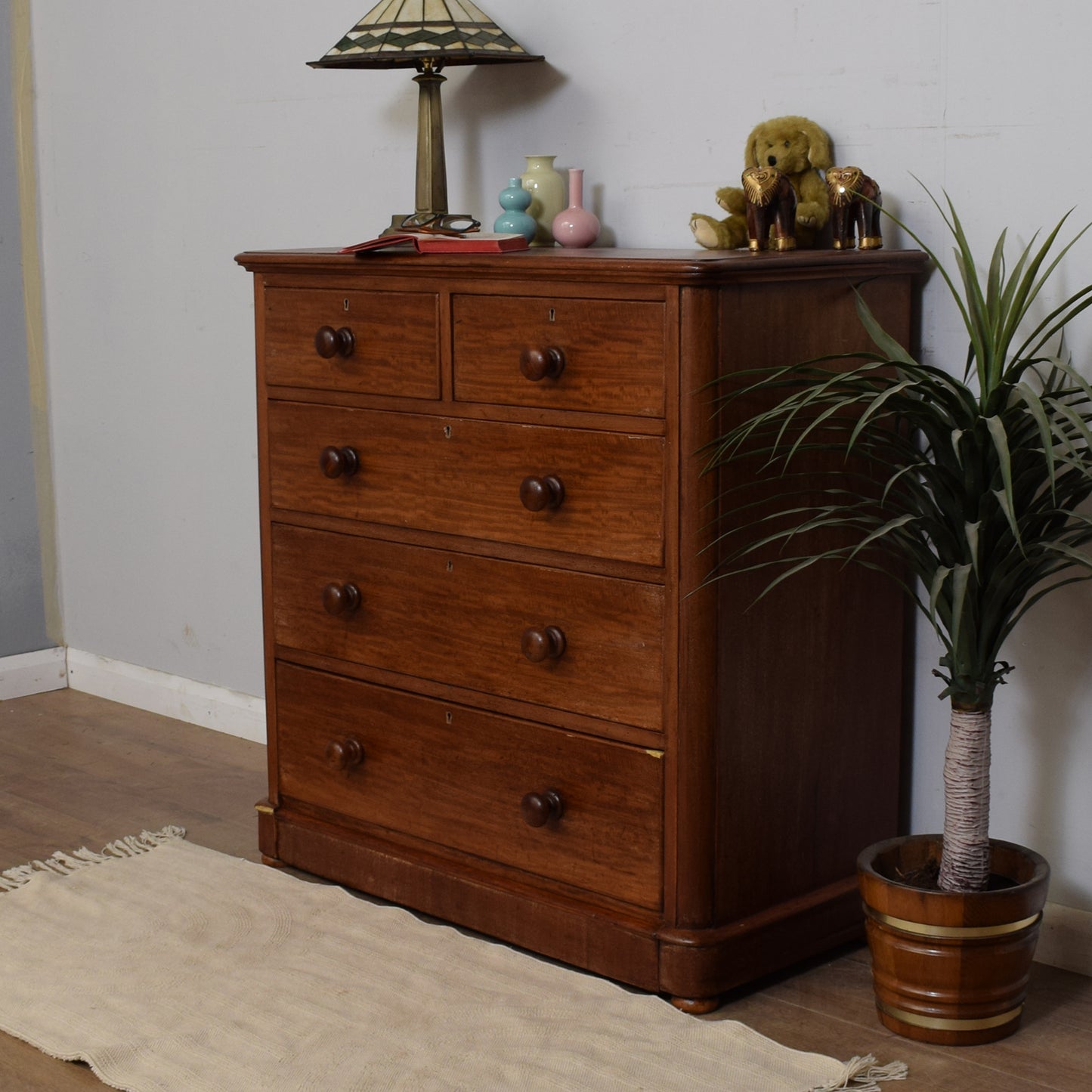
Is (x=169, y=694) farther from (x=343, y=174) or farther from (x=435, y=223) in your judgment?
(x=435, y=223)

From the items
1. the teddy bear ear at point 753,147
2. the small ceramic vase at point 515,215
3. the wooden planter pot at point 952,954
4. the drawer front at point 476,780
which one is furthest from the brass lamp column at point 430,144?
the wooden planter pot at point 952,954

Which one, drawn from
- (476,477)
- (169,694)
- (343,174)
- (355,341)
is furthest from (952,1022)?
(169,694)

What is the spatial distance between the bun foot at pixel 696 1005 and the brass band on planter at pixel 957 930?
0.93 ft

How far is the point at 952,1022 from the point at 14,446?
2.73 meters

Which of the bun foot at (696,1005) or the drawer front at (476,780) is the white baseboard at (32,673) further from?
the bun foot at (696,1005)

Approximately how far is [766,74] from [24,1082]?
1.83 m

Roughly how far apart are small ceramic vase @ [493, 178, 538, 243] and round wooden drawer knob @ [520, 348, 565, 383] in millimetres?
482

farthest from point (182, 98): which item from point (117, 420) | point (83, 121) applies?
point (117, 420)

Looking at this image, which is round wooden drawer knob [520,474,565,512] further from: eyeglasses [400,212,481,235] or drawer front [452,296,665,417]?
eyeglasses [400,212,481,235]

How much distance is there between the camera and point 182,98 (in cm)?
338

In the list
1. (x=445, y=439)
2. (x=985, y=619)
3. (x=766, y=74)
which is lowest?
(x=985, y=619)

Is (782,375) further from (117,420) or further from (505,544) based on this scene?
(117,420)

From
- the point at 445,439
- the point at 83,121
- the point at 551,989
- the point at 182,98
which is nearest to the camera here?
the point at 551,989

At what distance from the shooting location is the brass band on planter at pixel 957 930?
1.96m
